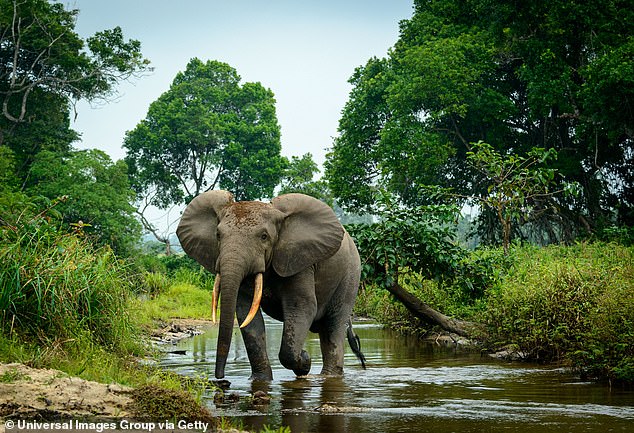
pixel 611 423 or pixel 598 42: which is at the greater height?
pixel 598 42

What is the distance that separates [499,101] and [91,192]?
53.7 ft

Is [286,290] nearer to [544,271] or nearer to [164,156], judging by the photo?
[544,271]

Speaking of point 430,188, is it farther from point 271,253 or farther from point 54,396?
point 54,396

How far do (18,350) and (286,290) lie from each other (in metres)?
3.41

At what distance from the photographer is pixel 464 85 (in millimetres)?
30078

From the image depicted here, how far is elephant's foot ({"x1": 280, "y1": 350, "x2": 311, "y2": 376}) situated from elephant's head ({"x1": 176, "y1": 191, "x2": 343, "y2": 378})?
2.98 feet

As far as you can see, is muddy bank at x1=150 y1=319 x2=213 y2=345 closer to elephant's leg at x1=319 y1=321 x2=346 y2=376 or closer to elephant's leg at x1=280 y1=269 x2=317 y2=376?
elephant's leg at x1=319 y1=321 x2=346 y2=376

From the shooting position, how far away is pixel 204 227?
33.2 feet

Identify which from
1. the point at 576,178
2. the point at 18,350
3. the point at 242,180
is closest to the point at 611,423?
the point at 18,350

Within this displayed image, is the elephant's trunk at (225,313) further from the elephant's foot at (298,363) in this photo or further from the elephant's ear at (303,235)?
the elephant's foot at (298,363)

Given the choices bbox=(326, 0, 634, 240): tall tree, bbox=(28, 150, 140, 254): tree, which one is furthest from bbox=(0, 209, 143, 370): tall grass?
bbox=(28, 150, 140, 254): tree

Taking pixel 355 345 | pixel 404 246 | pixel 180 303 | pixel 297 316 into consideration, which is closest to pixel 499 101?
pixel 180 303

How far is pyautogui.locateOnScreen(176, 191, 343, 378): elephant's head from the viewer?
902cm

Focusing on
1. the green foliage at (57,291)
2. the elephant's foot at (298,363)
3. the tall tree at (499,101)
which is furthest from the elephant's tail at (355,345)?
the tall tree at (499,101)
